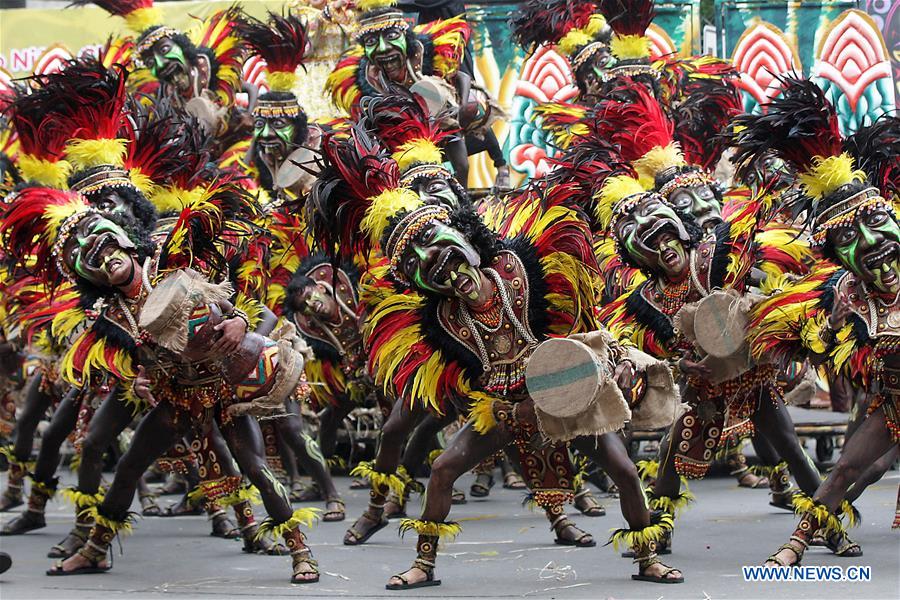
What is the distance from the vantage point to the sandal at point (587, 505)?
8125 mm

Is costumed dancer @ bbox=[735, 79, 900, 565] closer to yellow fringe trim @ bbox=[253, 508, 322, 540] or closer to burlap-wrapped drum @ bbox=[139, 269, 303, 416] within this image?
yellow fringe trim @ bbox=[253, 508, 322, 540]

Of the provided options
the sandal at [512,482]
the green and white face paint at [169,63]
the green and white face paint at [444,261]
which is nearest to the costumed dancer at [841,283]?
the green and white face paint at [444,261]

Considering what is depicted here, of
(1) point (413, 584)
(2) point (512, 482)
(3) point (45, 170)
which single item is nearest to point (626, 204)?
(1) point (413, 584)

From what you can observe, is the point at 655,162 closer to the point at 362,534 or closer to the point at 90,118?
the point at 362,534

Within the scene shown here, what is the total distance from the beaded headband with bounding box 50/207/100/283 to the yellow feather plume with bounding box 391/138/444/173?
5.43 ft

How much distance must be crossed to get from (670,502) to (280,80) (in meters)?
4.86

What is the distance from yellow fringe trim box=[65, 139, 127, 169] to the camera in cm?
691

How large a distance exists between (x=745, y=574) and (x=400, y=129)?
293 cm

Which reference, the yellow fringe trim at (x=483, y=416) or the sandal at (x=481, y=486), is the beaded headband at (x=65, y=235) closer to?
the yellow fringe trim at (x=483, y=416)

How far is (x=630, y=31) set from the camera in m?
10.0

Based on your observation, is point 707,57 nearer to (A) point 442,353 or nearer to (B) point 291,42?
(B) point 291,42

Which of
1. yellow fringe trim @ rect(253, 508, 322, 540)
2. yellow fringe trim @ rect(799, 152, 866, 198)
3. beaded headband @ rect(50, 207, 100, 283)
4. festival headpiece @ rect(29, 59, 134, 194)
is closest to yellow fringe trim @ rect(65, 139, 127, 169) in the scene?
festival headpiece @ rect(29, 59, 134, 194)

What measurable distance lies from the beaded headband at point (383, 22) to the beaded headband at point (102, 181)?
3.30 m

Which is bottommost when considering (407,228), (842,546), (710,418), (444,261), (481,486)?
(481,486)
